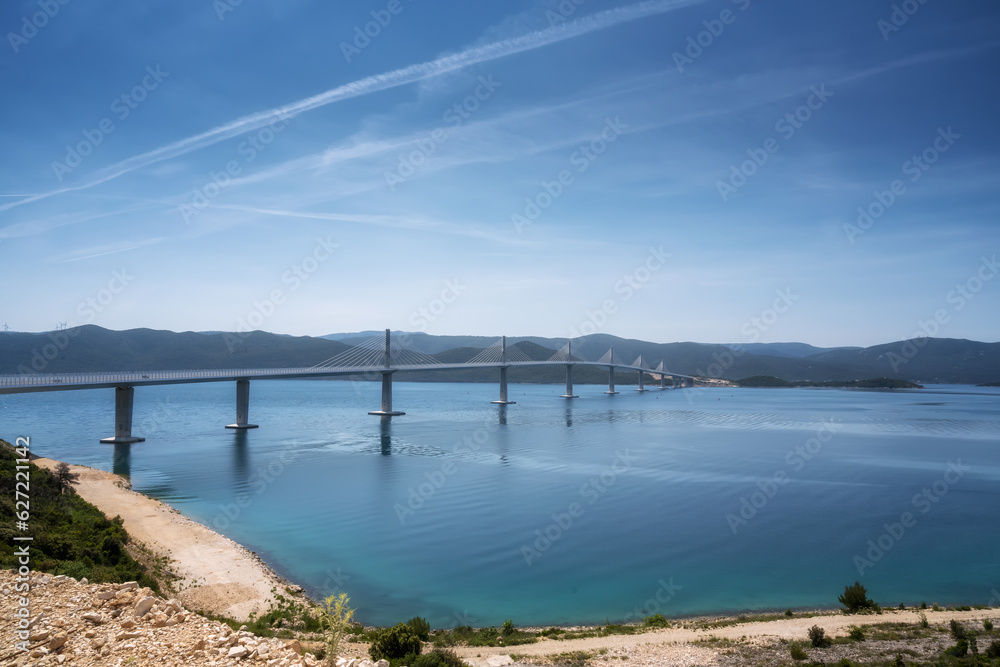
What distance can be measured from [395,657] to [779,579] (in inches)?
430

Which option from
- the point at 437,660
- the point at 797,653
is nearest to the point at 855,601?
Result: the point at 797,653

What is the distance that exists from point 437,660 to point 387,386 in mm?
57420

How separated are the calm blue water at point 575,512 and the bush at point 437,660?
3.70 meters

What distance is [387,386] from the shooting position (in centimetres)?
6488

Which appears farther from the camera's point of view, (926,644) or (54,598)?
(926,644)

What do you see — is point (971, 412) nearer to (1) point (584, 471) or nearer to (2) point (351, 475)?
(1) point (584, 471)

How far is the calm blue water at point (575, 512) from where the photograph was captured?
1450 cm

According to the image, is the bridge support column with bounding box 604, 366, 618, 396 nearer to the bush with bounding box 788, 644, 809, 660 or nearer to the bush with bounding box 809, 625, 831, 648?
the bush with bounding box 809, 625, 831, 648

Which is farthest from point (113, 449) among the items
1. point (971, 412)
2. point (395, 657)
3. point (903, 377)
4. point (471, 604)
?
point (903, 377)

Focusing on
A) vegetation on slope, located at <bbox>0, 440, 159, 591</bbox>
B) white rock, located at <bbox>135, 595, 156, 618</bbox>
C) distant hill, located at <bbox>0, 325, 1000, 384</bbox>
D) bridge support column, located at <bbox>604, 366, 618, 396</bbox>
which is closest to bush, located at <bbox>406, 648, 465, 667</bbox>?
white rock, located at <bbox>135, 595, 156, 618</bbox>

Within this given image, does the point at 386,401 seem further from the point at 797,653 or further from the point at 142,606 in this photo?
the point at 797,653

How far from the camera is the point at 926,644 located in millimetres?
9945

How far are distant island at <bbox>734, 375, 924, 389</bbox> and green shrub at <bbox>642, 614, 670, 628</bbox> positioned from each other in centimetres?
16808

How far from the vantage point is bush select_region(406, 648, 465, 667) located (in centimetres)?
843
